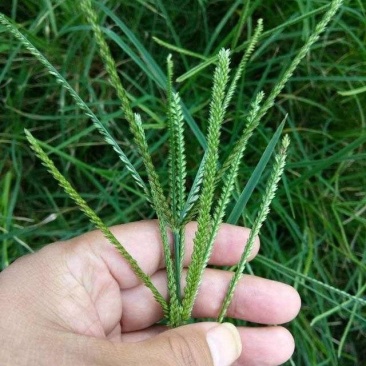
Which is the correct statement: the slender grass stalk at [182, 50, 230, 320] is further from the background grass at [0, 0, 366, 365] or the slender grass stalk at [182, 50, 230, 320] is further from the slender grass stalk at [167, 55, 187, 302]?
the background grass at [0, 0, 366, 365]

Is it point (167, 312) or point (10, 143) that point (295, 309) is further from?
point (10, 143)

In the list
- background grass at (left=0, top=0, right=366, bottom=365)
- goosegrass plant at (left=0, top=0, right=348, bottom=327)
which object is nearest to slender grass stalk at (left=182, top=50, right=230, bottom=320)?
goosegrass plant at (left=0, top=0, right=348, bottom=327)

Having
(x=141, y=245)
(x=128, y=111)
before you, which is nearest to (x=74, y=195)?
(x=128, y=111)

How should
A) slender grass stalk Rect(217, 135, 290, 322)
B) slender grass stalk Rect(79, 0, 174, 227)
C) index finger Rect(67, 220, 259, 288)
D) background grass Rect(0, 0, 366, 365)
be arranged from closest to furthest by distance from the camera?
1. slender grass stalk Rect(79, 0, 174, 227)
2. slender grass stalk Rect(217, 135, 290, 322)
3. index finger Rect(67, 220, 259, 288)
4. background grass Rect(0, 0, 366, 365)

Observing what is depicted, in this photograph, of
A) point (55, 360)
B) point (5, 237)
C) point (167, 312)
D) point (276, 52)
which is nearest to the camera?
point (55, 360)

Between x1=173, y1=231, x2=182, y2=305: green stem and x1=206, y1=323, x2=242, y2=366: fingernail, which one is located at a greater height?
x1=173, y1=231, x2=182, y2=305: green stem

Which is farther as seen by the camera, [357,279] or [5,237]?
[357,279]

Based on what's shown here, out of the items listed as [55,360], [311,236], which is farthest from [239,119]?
[55,360]

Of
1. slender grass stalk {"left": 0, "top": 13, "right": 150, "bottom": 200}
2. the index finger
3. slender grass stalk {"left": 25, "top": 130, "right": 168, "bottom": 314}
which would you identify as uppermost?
slender grass stalk {"left": 0, "top": 13, "right": 150, "bottom": 200}
